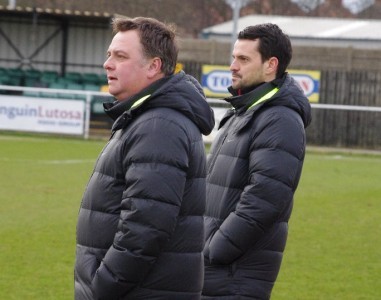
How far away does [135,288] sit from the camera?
425 centimetres

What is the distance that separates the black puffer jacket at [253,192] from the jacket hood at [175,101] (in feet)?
2.84

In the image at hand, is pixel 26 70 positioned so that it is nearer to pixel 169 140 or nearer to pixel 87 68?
pixel 87 68

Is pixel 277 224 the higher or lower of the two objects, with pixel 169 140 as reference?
lower

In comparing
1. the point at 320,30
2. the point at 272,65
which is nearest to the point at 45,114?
the point at 320,30

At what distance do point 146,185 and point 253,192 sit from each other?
120 centimetres

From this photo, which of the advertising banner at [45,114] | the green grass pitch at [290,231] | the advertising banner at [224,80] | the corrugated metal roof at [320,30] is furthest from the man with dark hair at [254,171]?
the corrugated metal roof at [320,30]

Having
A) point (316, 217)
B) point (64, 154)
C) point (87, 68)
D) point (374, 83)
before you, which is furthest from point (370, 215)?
point (87, 68)

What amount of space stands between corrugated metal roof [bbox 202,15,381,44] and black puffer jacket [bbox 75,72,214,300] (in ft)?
119

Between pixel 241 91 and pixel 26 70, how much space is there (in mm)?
29861

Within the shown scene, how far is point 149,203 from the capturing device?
4.15m

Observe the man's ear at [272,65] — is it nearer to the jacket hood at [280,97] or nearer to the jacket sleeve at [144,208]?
the jacket hood at [280,97]

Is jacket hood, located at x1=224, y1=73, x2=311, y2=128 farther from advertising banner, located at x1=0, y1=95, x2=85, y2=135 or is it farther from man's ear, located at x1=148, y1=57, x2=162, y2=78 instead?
advertising banner, located at x1=0, y1=95, x2=85, y2=135

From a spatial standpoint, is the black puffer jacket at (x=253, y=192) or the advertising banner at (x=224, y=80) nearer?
the black puffer jacket at (x=253, y=192)

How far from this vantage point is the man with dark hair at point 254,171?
17.2ft
